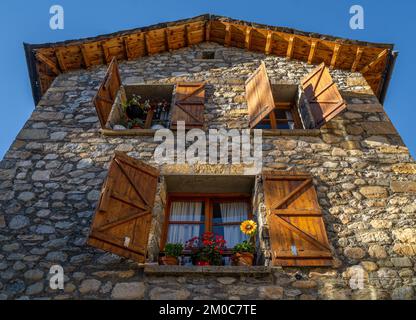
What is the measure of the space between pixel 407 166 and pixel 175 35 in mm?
5071

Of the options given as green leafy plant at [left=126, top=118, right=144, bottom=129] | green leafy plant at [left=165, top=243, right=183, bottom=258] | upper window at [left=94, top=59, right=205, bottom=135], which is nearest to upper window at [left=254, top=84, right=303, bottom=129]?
upper window at [left=94, top=59, right=205, bottom=135]

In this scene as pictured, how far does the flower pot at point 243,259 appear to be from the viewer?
4.38 metres

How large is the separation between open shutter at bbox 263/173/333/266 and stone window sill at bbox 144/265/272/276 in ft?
0.71

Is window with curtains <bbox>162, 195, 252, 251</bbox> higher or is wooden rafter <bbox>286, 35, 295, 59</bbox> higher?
wooden rafter <bbox>286, 35, 295, 59</bbox>

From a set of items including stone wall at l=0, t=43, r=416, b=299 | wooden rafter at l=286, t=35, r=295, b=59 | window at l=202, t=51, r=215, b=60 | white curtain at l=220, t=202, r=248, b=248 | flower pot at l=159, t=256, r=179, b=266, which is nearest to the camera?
stone wall at l=0, t=43, r=416, b=299

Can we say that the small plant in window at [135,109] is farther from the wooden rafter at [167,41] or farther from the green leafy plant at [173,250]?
the green leafy plant at [173,250]

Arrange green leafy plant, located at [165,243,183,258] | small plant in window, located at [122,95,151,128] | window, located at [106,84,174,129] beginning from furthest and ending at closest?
small plant in window, located at [122,95,151,128]
window, located at [106,84,174,129]
green leafy plant, located at [165,243,183,258]

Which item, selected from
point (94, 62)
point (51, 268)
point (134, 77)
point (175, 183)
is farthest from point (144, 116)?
point (51, 268)

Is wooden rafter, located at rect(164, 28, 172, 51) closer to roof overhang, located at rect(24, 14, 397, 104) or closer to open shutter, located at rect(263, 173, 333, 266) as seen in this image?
roof overhang, located at rect(24, 14, 397, 104)

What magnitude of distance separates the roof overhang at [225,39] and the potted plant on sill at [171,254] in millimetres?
4628

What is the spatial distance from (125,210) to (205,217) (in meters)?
1.19

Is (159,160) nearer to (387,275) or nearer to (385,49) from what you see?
(387,275)

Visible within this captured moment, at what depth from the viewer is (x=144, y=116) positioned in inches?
280

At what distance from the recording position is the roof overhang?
24.3ft
